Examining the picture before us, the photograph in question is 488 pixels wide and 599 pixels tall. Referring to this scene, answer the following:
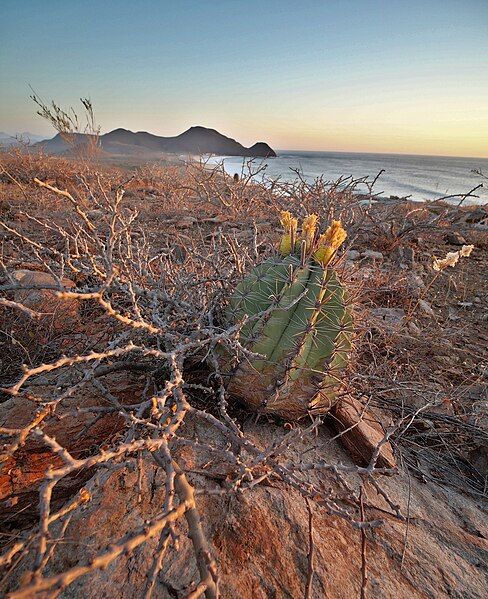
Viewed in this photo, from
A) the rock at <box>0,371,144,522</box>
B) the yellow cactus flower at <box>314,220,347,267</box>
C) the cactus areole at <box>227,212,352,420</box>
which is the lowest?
the rock at <box>0,371,144,522</box>

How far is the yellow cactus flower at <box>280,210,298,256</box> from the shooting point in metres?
1.70

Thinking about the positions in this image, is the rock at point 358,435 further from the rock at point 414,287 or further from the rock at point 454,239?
→ the rock at point 454,239

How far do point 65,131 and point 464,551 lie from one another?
976 centimetres

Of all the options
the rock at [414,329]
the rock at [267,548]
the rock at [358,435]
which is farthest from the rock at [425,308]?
the rock at [267,548]

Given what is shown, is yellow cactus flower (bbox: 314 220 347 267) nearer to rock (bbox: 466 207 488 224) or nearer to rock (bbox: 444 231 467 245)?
rock (bbox: 444 231 467 245)

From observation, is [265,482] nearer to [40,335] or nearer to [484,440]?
[484,440]

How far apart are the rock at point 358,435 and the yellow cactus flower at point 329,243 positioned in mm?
702

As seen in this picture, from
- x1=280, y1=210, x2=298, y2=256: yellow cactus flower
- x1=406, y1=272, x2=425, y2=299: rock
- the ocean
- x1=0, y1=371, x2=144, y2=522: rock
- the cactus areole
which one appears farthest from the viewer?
the ocean

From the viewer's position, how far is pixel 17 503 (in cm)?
122

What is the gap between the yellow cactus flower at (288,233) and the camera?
170 cm

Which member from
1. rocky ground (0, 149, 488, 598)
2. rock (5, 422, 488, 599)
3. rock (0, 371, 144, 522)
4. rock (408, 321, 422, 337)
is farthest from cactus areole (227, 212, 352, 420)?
rock (408, 321, 422, 337)

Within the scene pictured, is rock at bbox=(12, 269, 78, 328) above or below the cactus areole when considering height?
below

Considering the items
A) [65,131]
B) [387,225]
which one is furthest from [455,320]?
[65,131]

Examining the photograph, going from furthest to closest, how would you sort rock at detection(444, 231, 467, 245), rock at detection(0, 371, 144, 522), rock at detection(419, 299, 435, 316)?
rock at detection(444, 231, 467, 245) → rock at detection(419, 299, 435, 316) → rock at detection(0, 371, 144, 522)
